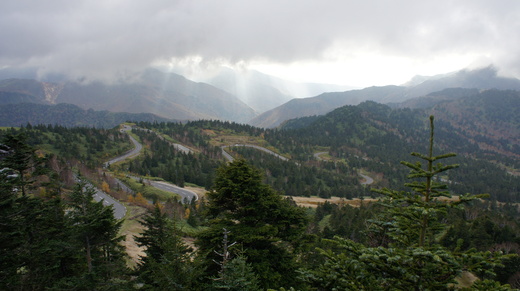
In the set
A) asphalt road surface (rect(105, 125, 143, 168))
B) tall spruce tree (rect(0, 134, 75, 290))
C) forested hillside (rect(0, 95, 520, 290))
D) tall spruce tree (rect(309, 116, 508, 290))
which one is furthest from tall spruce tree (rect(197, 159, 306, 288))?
asphalt road surface (rect(105, 125, 143, 168))

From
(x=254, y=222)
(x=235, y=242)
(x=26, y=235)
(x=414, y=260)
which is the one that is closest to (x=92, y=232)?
(x=26, y=235)

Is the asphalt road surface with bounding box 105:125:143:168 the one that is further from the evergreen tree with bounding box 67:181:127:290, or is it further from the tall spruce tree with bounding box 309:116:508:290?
the tall spruce tree with bounding box 309:116:508:290

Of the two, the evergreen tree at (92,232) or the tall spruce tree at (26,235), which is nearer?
the tall spruce tree at (26,235)

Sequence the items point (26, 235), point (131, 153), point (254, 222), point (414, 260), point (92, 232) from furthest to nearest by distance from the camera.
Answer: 1. point (131, 153)
2. point (254, 222)
3. point (92, 232)
4. point (26, 235)
5. point (414, 260)

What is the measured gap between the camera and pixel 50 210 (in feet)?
50.9

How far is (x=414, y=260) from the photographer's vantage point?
5809 millimetres

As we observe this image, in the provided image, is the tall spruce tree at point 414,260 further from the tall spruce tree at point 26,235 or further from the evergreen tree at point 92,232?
the tall spruce tree at point 26,235

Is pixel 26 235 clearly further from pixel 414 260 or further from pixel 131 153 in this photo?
pixel 131 153

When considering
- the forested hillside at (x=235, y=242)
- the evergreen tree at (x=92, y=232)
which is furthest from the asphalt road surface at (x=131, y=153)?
the evergreen tree at (x=92, y=232)

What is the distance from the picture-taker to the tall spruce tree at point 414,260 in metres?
5.64

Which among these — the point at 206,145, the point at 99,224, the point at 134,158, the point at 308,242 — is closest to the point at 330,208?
the point at 308,242

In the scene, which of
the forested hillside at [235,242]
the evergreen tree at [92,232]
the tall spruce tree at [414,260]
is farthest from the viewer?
the evergreen tree at [92,232]

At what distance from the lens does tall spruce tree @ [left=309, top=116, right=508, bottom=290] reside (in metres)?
5.64

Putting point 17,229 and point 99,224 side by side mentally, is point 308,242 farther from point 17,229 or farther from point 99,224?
point 17,229
